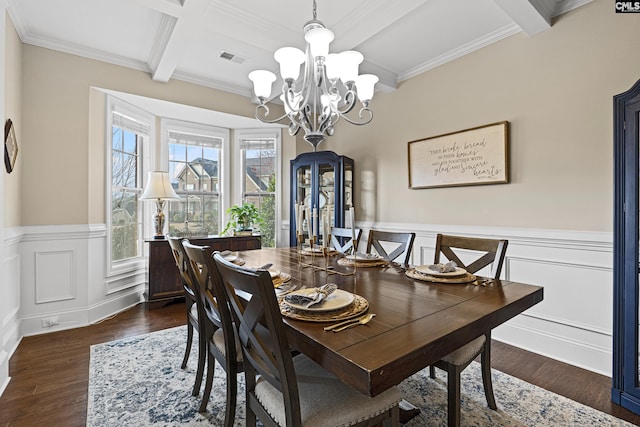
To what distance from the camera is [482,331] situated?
1174mm

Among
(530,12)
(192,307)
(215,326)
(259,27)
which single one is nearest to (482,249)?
(215,326)

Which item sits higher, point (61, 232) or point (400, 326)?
point (61, 232)

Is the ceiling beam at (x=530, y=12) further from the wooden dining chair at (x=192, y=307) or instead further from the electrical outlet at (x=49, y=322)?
the electrical outlet at (x=49, y=322)

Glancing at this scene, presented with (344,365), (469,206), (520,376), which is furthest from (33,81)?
(520,376)

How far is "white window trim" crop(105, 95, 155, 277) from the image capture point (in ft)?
11.1

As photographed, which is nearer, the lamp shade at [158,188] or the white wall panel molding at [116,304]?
the white wall panel molding at [116,304]

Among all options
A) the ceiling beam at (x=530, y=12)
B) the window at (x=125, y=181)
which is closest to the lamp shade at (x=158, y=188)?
the window at (x=125, y=181)

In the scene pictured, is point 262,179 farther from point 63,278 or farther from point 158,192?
point 63,278

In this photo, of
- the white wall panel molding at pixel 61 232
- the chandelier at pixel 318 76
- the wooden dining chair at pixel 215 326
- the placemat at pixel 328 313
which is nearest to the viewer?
the placemat at pixel 328 313

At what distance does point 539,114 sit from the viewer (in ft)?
8.41

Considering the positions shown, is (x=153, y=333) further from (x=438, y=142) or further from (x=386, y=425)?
(x=438, y=142)

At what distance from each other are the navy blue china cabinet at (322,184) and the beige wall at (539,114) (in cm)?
72

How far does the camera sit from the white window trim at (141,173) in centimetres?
338

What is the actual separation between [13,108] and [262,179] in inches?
108
